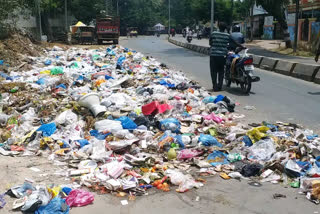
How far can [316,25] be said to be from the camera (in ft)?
102

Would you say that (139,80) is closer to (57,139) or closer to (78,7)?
(57,139)

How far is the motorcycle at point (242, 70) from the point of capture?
9.52m

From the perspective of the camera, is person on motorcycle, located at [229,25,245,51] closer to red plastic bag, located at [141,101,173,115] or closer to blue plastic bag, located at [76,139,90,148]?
red plastic bag, located at [141,101,173,115]

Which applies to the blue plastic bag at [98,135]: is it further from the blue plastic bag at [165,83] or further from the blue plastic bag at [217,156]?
the blue plastic bag at [165,83]

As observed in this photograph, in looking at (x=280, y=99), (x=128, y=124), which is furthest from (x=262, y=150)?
(x=280, y=99)

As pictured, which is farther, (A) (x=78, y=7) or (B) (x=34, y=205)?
(A) (x=78, y=7)

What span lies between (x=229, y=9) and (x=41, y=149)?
5443cm

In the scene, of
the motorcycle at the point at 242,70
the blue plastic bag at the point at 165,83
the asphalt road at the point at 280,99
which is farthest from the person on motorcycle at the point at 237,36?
the blue plastic bag at the point at 165,83

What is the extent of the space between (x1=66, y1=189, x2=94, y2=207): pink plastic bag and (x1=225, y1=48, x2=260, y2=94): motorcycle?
260 inches

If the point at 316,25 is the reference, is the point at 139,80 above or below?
below

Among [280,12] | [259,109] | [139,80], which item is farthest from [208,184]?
[280,12]

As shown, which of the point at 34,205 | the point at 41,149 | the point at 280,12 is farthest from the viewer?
the point at 280,12

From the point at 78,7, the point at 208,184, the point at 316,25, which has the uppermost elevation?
the point at 78,7

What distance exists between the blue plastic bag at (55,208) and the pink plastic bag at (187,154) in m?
1.87
